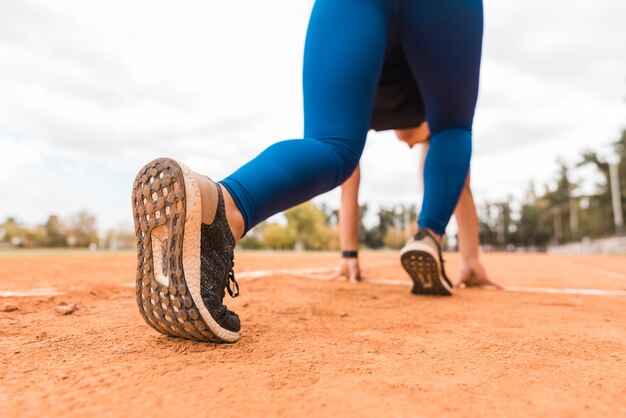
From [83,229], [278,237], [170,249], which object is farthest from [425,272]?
[83,229]

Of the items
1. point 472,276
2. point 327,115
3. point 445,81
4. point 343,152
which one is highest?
point 445,81

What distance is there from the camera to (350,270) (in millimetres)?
2506

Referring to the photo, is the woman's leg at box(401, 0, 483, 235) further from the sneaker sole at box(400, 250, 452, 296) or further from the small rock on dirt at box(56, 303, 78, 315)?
the small rock on dirt at box(56, 303, 78, 315)

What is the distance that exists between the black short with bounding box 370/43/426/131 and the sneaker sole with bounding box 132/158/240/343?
1119mm

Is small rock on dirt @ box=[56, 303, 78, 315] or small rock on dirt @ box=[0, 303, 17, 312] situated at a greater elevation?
small rock on dirt @ box=[0, 303, 17, 312]

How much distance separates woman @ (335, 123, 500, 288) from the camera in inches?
87.1

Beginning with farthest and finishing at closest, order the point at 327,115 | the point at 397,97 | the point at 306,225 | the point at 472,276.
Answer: the point at 306,225, the point at 472,276, the point at 397,97, the point at 327,115

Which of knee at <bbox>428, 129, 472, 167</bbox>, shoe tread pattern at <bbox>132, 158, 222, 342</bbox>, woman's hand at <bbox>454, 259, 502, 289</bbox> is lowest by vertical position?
woman's hand at <bbox>454, 259, 502, 289</bbox>

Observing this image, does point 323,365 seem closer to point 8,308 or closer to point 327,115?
point 327,115

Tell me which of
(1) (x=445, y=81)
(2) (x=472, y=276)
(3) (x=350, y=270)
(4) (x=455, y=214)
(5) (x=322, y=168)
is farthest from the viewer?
(3) (x=350, y=270)

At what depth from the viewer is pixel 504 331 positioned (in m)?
1.00

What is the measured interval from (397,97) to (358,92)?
0.78 metres

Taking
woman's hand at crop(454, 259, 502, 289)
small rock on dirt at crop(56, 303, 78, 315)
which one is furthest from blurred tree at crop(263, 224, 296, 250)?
small rock on dirt at crop(56, 303, 78, 315)

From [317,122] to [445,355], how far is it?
2.14 ft
